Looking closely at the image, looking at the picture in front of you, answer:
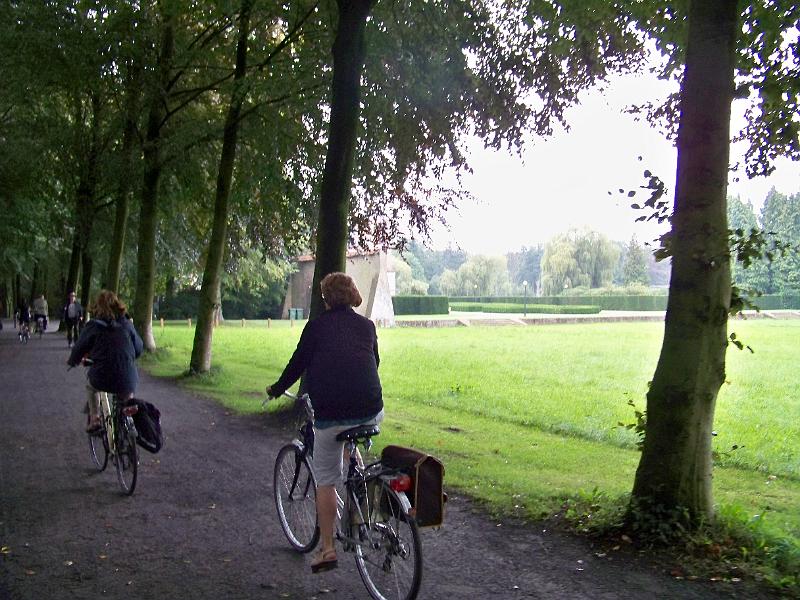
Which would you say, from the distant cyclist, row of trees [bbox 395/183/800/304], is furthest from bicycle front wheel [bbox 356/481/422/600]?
the distant cyclist

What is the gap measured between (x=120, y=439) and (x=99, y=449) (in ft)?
3.22

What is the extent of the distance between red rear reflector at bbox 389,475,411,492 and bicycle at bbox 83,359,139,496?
3.62 m

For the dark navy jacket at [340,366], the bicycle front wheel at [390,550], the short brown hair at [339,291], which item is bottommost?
the bicycle front wheel at [390,550]

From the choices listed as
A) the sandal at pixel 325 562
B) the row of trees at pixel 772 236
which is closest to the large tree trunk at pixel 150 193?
the row of trees at pixel 772 236

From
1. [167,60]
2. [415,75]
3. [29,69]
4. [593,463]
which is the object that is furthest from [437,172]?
[29,69]

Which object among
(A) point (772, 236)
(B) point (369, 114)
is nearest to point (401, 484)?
(A) point (772, 236)

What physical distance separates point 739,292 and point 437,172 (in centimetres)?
890

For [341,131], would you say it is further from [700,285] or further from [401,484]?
[401,484]

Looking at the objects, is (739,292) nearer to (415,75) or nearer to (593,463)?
(593,463)

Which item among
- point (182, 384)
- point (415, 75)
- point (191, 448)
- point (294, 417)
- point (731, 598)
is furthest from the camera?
A: point (182, 384)

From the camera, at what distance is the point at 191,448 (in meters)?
9.65

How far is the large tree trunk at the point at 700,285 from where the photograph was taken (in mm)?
5793

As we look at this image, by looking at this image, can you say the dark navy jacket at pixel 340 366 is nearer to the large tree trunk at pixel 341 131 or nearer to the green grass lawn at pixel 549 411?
the green grass lawn at pixel 549 411

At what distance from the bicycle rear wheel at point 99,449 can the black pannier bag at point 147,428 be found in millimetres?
808
